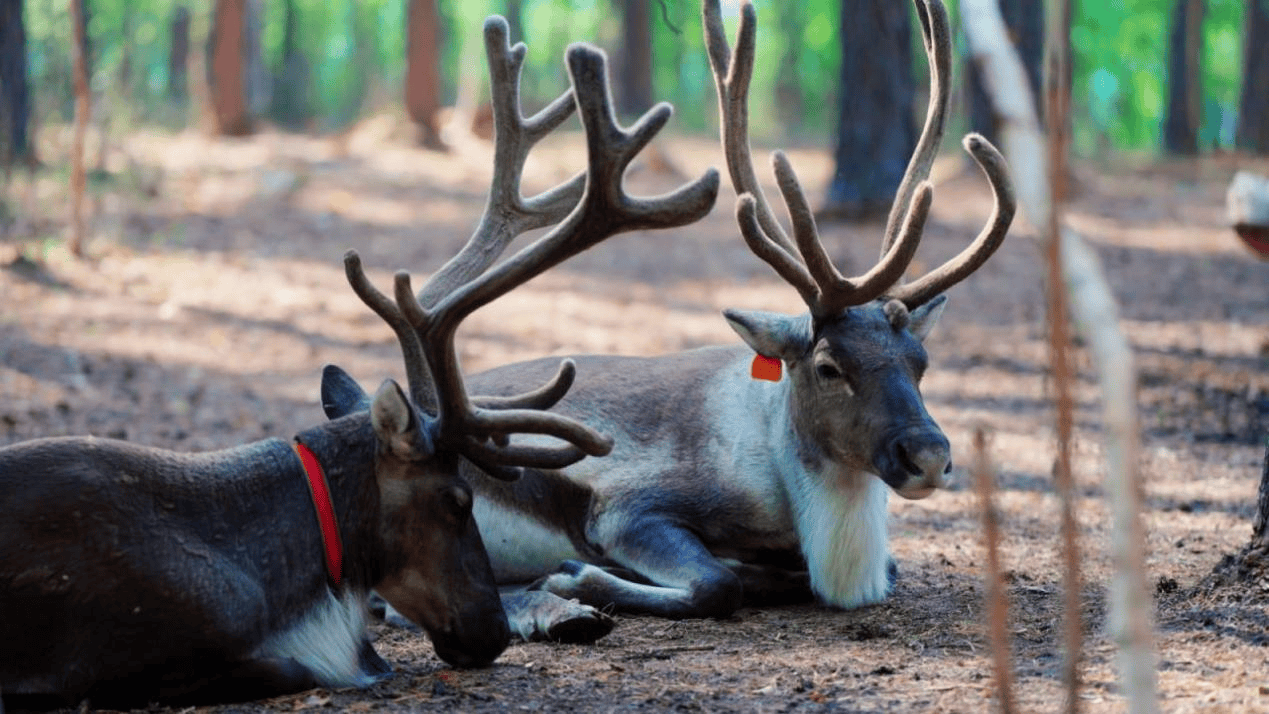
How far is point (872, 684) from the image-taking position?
14.5ft

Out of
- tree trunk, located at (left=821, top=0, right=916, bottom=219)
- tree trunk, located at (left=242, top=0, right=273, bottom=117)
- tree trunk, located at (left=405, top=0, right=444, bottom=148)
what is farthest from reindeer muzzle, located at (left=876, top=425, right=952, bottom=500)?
tree trunk, located at (left=242, top=0, right=273, bottom=117)

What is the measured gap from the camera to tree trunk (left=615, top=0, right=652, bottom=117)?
25.4 m

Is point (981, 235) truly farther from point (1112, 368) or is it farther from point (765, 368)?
point (1112, 368)

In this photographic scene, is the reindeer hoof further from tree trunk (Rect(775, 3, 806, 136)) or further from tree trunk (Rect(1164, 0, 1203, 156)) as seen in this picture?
tree trunk (Rect(775, 3, 806, 136))

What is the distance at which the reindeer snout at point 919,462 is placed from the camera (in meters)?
5.10

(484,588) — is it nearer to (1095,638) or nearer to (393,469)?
(393,469)

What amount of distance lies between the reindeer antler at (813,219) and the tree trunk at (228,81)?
19025mm

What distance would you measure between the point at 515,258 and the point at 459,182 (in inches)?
559

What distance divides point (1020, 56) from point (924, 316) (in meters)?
11.4

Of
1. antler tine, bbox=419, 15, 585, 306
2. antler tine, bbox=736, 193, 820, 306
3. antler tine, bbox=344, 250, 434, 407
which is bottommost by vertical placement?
antler tine, bbox=344, 250, 434, 407

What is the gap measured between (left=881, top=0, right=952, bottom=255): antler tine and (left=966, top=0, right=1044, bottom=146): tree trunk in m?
10.1

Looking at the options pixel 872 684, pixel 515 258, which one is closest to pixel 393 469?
pixel 515 258

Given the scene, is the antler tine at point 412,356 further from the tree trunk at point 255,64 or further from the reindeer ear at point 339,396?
the tree trunk at point 255,64

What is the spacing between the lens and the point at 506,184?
5453mm
